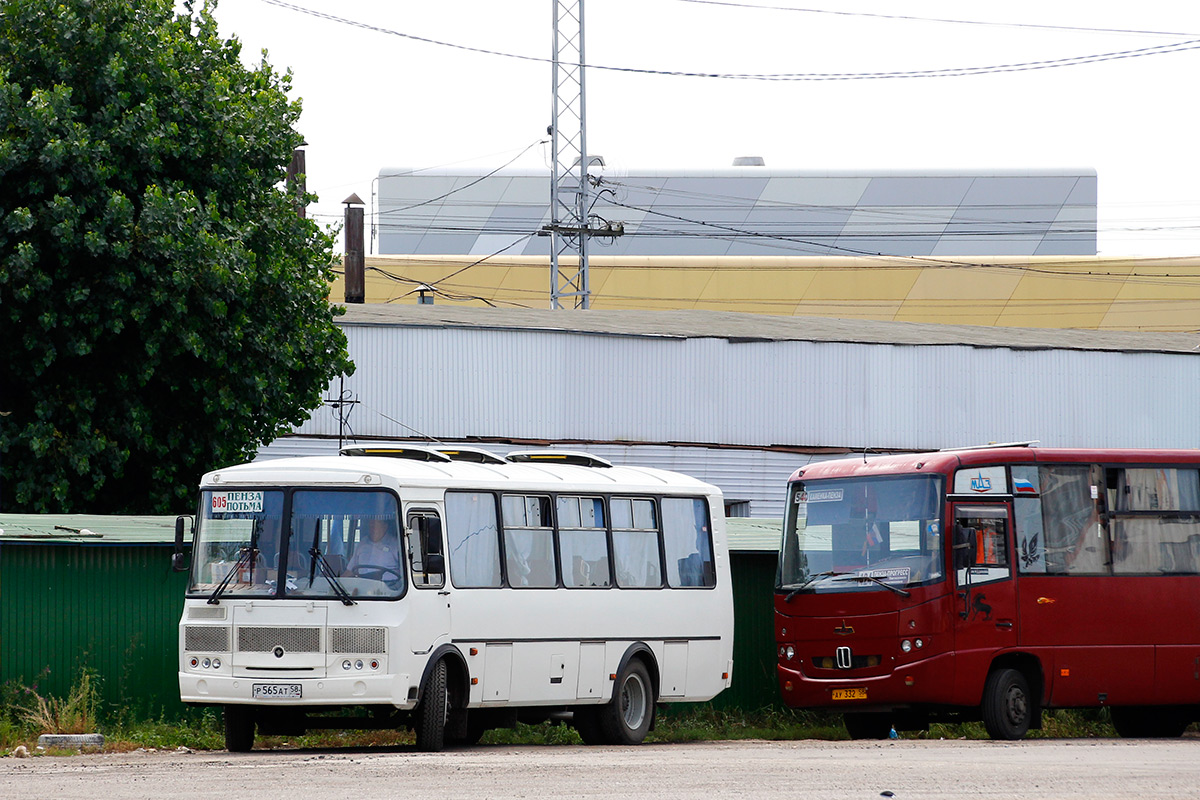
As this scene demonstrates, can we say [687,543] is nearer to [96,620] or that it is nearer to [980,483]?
[980,483]

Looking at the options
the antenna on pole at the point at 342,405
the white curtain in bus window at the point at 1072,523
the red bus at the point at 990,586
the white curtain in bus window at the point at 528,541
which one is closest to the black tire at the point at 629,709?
the white curtain in bus window at the point at 528,541

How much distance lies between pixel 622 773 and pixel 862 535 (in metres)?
6.30

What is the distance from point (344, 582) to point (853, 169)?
55.1 meters

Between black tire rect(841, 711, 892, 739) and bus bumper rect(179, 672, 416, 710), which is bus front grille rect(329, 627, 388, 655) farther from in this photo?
black tire rect(841, 711, 892, 739)

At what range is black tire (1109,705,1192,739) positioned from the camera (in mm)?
19062

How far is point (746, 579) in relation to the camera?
2005 centimetres

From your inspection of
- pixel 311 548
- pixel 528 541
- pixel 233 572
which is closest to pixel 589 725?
pixel 528 541

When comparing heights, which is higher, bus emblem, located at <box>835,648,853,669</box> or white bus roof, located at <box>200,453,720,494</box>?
white bus roof, located at <box>200,453,720,494</box>

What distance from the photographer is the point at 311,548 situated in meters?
13.9

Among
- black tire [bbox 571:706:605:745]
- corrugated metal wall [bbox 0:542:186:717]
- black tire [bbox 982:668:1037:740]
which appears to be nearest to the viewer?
corrugated metal wall [bbox 0:542:186:717]

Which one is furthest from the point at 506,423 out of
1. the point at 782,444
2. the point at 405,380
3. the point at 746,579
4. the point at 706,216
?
the point at 706,216

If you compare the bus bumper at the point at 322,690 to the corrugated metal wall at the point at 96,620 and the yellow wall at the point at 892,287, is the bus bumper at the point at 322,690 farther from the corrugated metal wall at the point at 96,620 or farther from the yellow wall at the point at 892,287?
the yellow wall at the point at 892,287

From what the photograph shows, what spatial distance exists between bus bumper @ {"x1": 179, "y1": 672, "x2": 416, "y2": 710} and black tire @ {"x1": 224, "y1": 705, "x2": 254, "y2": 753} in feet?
2.02

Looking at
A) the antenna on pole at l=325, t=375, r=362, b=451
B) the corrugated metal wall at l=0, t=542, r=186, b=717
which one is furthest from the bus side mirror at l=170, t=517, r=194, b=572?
the antenna on pole at l=325, t=375, r=362, b=451
